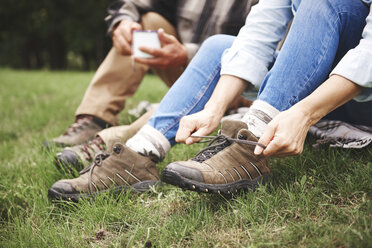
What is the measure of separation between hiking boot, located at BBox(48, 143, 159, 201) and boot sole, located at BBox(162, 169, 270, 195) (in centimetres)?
31

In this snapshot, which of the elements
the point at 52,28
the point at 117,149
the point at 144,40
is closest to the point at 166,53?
the point at 144,40

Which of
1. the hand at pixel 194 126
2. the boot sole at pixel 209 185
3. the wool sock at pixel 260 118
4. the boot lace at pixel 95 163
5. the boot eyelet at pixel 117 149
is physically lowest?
the boot lace at pixel 95 163

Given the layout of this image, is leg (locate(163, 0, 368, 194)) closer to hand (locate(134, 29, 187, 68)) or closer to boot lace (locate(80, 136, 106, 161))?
boot lace (locate(80, 136, 106, 161))

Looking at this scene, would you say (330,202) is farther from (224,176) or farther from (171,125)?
(171,125)

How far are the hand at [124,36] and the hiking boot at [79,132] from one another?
0.52m

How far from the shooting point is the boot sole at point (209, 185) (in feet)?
4.08

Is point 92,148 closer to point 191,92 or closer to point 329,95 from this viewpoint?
point 191,92

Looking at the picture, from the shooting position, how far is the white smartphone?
7.16ft

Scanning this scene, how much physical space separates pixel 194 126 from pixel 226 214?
38cm

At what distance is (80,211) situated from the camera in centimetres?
143

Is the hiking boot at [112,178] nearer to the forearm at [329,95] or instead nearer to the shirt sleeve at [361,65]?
the forearm at [329,95]

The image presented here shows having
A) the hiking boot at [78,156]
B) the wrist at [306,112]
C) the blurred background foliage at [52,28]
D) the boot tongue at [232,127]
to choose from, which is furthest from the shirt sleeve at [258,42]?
the blurred background foliage at [52,28]

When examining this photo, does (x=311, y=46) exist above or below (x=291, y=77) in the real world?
above

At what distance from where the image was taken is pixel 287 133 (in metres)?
1.15
